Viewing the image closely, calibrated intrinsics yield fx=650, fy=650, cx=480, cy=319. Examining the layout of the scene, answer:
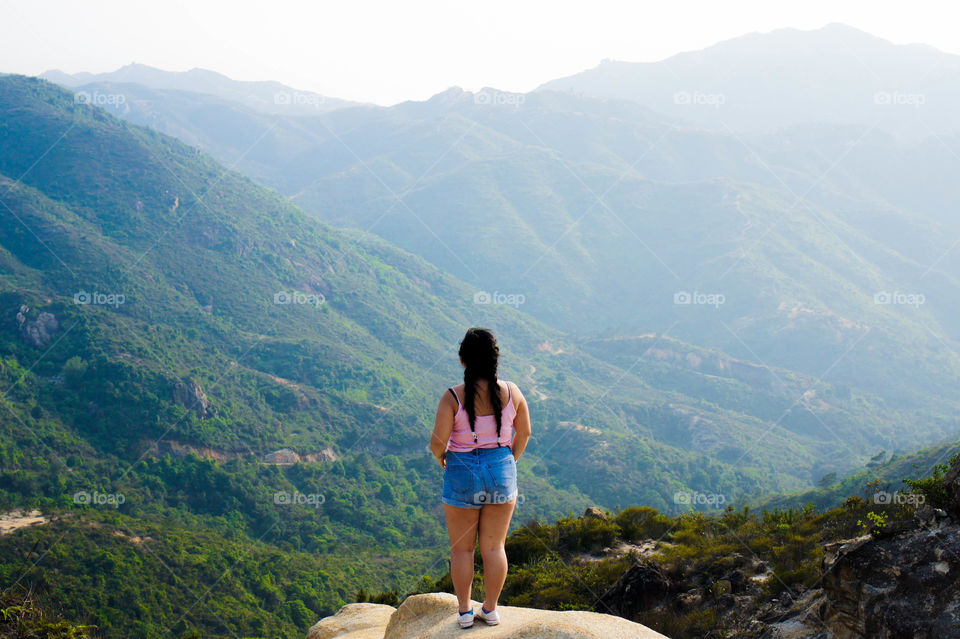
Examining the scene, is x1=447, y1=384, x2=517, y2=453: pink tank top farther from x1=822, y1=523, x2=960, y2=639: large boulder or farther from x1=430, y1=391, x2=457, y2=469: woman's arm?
x1=822, y1=523, x2=960, y2=639: large boulder

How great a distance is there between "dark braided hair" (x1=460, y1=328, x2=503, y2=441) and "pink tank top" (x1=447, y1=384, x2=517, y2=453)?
0.04 meters

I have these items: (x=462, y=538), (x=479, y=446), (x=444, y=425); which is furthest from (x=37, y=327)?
(x=479, y=446)

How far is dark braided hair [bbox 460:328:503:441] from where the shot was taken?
5957 mm

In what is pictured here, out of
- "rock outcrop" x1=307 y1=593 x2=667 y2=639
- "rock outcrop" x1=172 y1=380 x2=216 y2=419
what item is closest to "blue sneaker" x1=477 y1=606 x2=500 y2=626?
"rock outcrop" x1=307 y1=593 x2=667 y2=639

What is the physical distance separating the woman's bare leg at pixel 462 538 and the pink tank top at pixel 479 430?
60 centimetres

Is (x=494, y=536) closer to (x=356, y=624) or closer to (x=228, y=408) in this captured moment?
(x=356, y=624)

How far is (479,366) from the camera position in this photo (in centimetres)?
596

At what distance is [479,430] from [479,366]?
60cm

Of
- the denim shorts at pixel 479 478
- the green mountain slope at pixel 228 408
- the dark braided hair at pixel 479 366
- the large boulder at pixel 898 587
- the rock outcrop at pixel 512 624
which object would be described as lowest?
the green mountain slope at pixel 228 408

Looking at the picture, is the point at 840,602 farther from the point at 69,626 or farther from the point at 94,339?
the point at 94,339

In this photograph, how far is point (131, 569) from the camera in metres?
46.5

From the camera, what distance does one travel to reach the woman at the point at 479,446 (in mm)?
5969

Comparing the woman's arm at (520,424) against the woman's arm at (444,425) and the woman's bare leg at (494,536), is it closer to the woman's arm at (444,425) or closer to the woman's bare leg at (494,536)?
the woman's bare leg at (494,536)

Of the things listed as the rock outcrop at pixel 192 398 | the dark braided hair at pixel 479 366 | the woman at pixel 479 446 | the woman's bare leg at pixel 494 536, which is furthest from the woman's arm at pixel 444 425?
the rock outcrop at pixel 192 398
